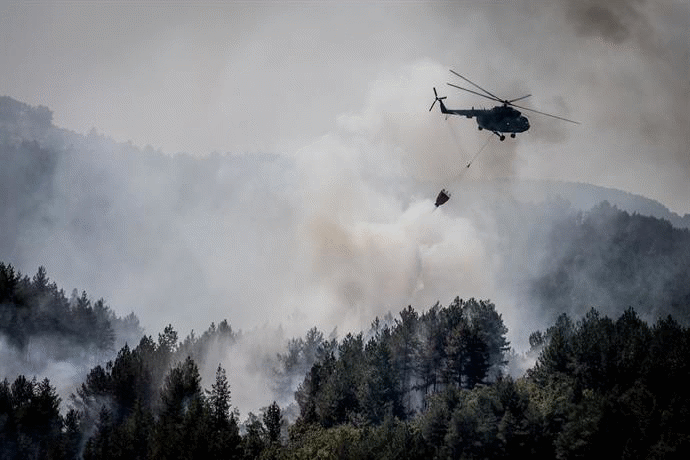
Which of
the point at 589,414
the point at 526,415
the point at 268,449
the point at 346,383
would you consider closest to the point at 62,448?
the point at 268,449

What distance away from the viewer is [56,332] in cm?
15638

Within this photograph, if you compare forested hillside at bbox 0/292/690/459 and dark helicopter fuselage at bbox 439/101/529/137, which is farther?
forested hillside at bbox 0/292/690/459

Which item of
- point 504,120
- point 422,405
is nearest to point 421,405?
point 422,405

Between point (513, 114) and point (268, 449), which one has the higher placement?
point (513, 114)

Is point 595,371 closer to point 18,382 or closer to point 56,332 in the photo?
point 18,382

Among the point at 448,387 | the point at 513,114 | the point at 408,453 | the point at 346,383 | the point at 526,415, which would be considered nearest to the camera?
the point at 513,114

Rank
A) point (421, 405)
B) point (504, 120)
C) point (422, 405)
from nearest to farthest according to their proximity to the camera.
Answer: point (504, 120), point (422, 405), point (421, 405)

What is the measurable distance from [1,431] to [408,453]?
183 ft

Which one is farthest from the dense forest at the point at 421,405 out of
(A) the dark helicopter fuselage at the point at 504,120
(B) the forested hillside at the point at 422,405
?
(A) the dark helicopter fuselage at the point at 504,120

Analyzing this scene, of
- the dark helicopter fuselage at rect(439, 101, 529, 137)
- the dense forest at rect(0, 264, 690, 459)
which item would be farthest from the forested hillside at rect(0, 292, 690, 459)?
the dark helicopter fuselage at rect(439, 101, 529, 137)

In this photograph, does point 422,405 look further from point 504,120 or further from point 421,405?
point 504,120

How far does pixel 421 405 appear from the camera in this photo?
11925 cm

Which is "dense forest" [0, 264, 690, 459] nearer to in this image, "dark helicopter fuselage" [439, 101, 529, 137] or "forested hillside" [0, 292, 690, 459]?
"forested hillside" [0, 292, 690, 459]

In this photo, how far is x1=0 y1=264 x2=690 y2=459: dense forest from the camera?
284 ft
